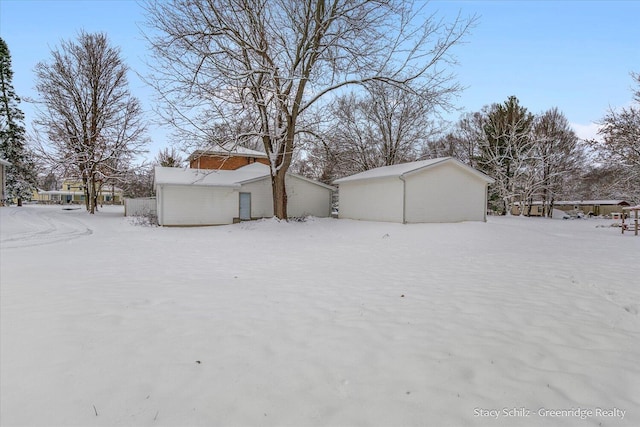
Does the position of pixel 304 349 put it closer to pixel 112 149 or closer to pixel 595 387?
pixel 595 387

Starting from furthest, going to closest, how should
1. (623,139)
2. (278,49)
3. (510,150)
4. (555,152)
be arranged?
(555,152) < (510,150) < (623,139) < (278,49)

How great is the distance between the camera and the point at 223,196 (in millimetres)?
17922

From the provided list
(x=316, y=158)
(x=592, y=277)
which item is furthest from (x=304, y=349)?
(x=316, y=158)

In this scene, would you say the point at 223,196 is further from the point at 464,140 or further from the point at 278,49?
the point at 464,140

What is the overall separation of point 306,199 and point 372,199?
4.40 metres

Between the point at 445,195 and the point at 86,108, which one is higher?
the point at 86,108

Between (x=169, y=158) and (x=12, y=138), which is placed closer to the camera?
(x=12, y=138)

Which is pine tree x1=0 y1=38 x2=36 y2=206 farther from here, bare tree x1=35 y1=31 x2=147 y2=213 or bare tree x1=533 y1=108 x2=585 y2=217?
bare tree x1=533 y1=108 x2=585 y2=217

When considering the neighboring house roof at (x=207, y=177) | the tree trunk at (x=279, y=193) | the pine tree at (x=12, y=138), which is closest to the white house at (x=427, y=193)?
the tree trunk at (x=279, y=193)

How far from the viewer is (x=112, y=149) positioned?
23.6 metres

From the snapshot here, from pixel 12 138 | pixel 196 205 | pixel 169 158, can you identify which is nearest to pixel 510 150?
pixel 196 205

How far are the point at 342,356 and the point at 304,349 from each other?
0.35 metres

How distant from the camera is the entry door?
18.5 metres

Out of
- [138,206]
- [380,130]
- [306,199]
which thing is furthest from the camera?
[380,130]
